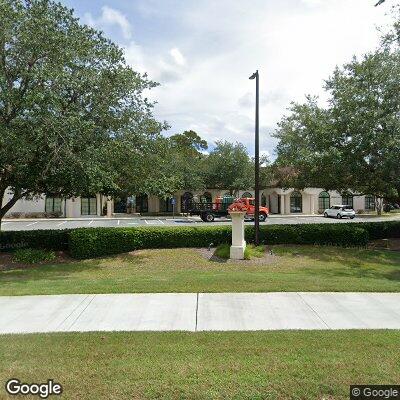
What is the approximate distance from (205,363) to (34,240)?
1213 centimetres

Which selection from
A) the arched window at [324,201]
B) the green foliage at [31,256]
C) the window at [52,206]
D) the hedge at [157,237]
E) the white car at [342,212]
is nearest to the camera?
the green foliage at [31,256]

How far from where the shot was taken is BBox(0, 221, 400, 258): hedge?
47.9ft

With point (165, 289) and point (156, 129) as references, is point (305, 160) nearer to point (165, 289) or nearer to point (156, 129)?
point (156, 129)

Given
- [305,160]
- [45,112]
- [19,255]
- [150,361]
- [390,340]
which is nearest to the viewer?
[150,361]

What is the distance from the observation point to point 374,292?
843 cm

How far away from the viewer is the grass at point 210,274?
29.0 ft

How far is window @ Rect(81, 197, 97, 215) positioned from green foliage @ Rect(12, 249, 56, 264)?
3119 cm

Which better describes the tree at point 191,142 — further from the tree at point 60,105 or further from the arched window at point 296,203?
the tree at point 60,105

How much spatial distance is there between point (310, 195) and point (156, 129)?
36.5 m

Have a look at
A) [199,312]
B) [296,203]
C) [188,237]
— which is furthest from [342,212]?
[199,312]

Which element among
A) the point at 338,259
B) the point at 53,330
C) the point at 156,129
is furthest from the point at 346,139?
the point at 53,330

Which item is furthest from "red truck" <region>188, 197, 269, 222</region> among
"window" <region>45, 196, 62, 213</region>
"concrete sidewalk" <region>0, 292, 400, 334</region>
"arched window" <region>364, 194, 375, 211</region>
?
"concrete sidewalk" <region>0, 292, 400, 334</region>

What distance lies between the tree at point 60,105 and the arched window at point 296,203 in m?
37.0

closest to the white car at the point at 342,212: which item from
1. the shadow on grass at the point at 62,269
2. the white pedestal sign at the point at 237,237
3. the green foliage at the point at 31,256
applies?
the white pedestal sign at the point at 237,237
